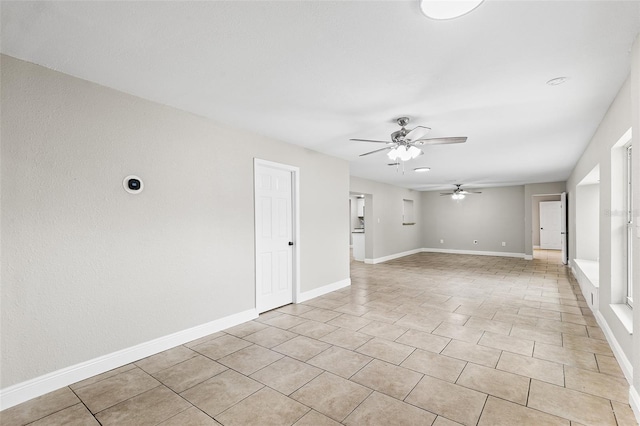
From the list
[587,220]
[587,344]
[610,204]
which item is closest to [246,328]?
[587,344]

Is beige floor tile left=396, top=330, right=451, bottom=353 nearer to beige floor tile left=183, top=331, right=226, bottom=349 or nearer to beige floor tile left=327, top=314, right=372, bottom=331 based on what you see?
beige floor tile left=327, top=314, right=372, bottom=331

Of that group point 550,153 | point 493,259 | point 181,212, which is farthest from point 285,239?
point 493,259

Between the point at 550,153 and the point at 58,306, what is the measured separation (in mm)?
6962

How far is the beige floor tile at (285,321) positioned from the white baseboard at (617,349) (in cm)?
307

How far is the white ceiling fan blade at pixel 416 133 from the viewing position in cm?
307

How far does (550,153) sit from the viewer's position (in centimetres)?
518

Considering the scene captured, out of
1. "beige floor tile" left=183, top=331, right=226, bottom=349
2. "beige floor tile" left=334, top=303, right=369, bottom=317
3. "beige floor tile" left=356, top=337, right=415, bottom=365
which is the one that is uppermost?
"beige floor tile" left=356, top=337, right=415, bottom=365

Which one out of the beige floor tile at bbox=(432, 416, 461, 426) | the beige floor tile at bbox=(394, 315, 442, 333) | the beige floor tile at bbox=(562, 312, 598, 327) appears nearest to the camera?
the beige floor tile at bbox=(432, 416, 461, 426)

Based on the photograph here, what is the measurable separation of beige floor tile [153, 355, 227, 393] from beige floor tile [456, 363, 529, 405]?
209 centimetres

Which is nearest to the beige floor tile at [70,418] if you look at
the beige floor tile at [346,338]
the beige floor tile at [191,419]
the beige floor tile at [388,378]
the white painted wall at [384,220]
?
the beige floor tile at [191,419]

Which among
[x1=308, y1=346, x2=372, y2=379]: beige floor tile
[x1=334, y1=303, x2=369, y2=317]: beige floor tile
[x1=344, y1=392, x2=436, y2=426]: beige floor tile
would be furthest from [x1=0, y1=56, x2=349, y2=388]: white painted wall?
[x1=344, y1=392, x2=436, y2=426]: beige floor tile

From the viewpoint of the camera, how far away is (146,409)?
6.90ft

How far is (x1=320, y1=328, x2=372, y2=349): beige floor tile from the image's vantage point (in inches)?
123

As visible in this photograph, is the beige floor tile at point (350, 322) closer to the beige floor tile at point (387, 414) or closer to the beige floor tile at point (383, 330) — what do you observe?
the beige floor tile at point (383, 330)
